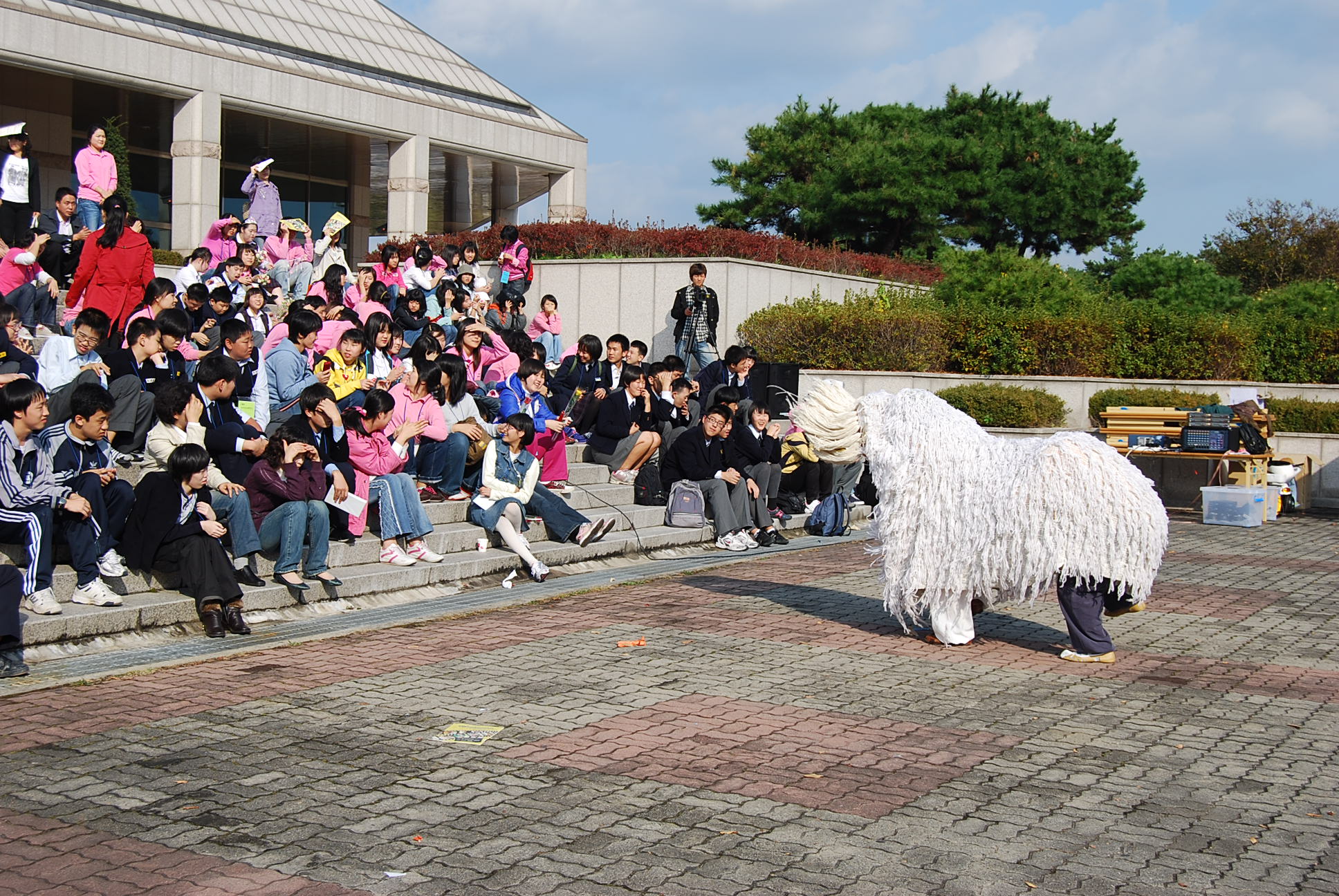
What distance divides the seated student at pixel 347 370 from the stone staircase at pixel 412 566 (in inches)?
51.9

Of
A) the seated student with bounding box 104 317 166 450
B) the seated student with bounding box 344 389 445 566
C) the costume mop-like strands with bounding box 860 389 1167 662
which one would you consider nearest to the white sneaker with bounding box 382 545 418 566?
the seated student with bounding box 344 389 445 566

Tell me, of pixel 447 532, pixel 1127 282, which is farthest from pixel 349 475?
pixel 1127 282

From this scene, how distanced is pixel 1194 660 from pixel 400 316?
11.5 m

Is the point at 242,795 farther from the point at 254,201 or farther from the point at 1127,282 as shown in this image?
the point at 1127,282

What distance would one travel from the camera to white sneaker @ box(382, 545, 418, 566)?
36.1 feet

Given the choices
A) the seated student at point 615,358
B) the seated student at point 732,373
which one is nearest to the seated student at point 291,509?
the seated student at point 615,358

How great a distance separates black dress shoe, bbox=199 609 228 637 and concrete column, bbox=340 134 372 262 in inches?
936

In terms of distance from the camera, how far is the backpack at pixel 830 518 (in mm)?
15547

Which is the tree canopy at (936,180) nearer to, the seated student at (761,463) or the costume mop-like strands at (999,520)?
the seated student at (761,463)

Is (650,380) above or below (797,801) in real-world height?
above

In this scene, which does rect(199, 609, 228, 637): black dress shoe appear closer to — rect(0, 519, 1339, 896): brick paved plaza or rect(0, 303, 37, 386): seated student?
rect(0, 519, 1339, 896): brick paved plaza

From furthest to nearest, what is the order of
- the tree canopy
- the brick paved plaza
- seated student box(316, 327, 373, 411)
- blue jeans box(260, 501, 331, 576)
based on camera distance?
1. the tree canopy
2. seated student box(316, 327, 373, 411)
3. blue jeans box(260, 501, 331, 576)
4. the brick paved plaza

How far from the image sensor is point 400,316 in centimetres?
1706

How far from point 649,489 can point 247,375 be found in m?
4.78
